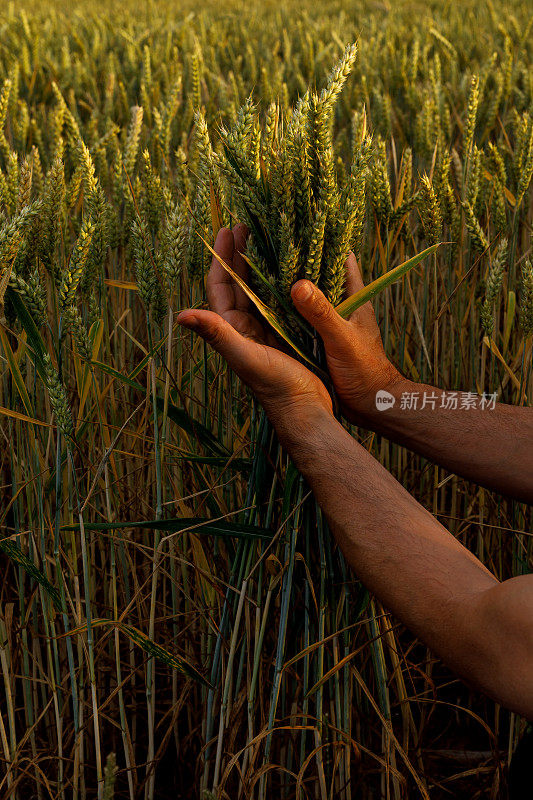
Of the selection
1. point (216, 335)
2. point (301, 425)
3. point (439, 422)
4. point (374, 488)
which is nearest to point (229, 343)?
point (216, 335)

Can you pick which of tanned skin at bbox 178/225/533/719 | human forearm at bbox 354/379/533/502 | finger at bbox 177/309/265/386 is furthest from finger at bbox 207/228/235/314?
human forearm at bbox 354/379/533/502

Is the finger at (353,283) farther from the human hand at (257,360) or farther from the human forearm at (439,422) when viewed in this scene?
the human hand at (257,360)

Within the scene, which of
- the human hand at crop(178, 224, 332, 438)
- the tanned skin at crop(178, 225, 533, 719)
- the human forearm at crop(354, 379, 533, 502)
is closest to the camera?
the tanned skin at crop(178, 225, 533, 719)

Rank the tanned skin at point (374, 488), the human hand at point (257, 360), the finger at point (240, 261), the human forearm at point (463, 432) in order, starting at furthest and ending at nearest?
the human forearm at point (463, 432), the finger at point (240, 261), the human hand at point (257, 360), the tanned skin at point (374, 488)

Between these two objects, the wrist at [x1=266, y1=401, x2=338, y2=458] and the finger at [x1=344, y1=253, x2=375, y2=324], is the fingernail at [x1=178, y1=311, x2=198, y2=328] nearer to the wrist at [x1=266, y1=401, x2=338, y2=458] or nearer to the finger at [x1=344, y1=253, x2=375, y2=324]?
the wrist at [x1=266, y1=401, x2=338, y2=458]

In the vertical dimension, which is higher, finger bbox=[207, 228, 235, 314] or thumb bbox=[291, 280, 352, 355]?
finger bbox=[207, 228, 235, 314]

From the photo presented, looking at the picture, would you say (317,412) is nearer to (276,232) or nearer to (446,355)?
(276,232)

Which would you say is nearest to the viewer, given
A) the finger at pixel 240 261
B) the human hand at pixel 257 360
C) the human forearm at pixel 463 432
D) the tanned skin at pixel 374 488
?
the tanned skin at pixel 374 488

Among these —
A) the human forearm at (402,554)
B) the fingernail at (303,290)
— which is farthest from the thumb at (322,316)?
the human forearm at (402,554)

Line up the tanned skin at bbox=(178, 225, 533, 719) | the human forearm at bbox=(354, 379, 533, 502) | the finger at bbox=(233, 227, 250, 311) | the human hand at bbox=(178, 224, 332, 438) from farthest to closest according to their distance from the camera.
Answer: the human forearm at bbox=(354, 379, 533, 502), the finger at bbox=(233, 227, 250, 311), the human hand at bbox=(178, 224, 332, 438), the tanned skin at bbox=(178, 225, 533, 719)

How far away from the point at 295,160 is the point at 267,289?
169 millimetres

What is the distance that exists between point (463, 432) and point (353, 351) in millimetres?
238

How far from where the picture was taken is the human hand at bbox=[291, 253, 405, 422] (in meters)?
0.95

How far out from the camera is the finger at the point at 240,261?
3.38ft
